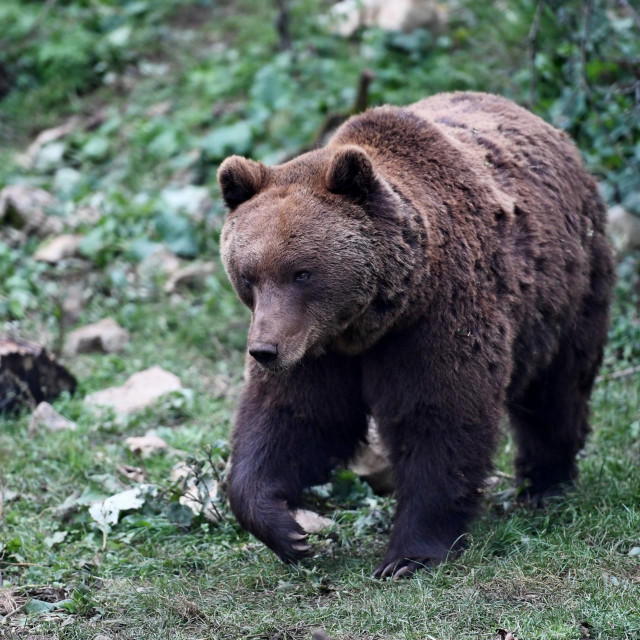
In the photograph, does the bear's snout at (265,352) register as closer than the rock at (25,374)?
Yes

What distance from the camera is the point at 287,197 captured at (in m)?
5.39

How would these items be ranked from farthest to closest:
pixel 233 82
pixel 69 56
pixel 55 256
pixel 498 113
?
pixel 69 56
pixel 233 82
pixel 55 256
pixel 498 113

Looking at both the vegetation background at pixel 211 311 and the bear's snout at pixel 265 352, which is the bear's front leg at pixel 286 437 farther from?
the bear's snout at pixel 265 352

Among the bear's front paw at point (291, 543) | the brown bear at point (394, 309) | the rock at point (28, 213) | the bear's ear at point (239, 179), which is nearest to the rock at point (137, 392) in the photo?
the brown bear at point (394, 309)

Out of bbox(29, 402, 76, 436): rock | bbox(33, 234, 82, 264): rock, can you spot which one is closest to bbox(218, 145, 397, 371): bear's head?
bbox(29, 402, 76, 436): rock

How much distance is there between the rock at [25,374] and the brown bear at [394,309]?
298cm

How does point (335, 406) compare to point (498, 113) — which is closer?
point (335, 406)

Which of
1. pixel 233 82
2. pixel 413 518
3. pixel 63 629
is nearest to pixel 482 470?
pixel 413 518

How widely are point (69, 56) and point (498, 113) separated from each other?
31.8ft

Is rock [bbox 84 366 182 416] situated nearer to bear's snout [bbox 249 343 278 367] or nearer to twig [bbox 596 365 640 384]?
bear's snout [bbox 249 343 278 367]

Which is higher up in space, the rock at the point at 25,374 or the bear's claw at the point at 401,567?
the bear's claw at the point at 401,567

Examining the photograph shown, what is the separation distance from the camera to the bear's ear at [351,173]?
5.21m

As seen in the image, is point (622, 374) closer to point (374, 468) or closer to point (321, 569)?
point (374, 468)

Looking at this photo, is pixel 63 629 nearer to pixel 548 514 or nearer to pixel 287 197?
pixel 287 197
